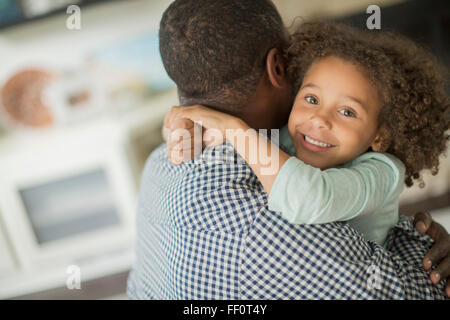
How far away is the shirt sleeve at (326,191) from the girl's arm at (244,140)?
0.9 inches

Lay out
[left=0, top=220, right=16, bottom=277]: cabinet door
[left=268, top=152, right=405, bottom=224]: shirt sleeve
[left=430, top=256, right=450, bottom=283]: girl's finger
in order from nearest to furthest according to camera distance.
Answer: [left=268, top=152, right=405, bottom=224]: shirt sleeve, [left=430, top=256, right=450, bottom=283]: girl's finger, [left=0, top=220, right=16, bottom=277]: cabinet door

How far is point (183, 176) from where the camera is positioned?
792mm

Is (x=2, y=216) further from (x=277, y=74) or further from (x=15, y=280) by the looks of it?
(x=277, y=74)

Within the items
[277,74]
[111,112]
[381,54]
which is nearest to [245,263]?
[277,74]

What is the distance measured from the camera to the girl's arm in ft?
2.42

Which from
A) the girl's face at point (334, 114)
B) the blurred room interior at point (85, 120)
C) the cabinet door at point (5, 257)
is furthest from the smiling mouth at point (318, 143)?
the cabinet door at point (5, 257)

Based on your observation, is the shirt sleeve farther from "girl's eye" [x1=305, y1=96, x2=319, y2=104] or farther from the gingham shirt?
"girl's eye" [x1=305, y1=96, x2=319, y2=104]

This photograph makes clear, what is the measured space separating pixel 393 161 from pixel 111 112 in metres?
1.95

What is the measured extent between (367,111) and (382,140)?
90mm

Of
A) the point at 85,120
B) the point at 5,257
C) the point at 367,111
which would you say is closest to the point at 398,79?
the point at 367,111

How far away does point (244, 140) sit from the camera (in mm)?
762

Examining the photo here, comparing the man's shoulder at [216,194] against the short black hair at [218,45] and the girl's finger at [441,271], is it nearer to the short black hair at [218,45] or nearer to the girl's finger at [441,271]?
the short black hair at [218,45]

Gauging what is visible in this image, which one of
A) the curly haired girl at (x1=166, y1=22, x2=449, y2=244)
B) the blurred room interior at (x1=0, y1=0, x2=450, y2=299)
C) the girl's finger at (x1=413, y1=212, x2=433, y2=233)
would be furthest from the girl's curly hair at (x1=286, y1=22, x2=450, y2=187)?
the blurred room interior at (x1=0, y1=0, x2=450, y2=299)

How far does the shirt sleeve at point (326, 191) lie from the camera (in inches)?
27.6
